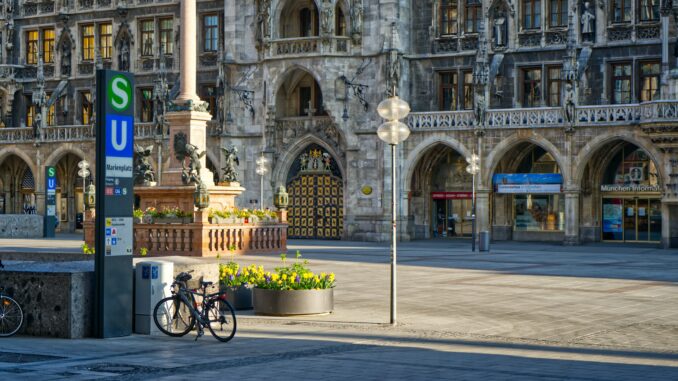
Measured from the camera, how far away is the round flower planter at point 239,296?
23.0m

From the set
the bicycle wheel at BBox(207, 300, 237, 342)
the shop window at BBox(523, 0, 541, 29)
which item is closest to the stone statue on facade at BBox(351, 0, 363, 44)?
the shop window at BBox(523, 0, 541, 29)

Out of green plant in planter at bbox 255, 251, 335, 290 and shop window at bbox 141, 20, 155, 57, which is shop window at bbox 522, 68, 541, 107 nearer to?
shop window at bbox 141, 20, 155, 57

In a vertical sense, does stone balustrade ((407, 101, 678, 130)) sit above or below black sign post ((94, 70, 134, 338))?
above

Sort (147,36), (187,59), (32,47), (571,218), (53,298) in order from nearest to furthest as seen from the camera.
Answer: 1. (53,298)
2. (187,59)
3. (571,218)
4. (147,36)
5. (32,47)

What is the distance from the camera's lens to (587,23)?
55.5 metres

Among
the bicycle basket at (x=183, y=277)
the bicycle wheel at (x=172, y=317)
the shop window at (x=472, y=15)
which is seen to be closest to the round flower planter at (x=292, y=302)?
the bicycle wheel at (x=172, y=317)

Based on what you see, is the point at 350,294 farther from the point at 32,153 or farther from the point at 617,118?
the point at 32,153

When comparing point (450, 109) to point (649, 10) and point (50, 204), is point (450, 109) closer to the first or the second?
point (649, 10)

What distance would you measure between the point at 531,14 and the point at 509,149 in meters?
6.55

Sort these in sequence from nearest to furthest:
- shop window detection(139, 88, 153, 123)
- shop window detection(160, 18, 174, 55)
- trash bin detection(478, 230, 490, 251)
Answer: trash bin detection(478, 230, 490, 251) → shop window detection(160, 18, 174, 55) → shop window detection(139, 88, 153, 123)

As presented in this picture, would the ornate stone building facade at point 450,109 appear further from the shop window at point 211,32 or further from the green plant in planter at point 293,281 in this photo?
the green plant in planter at point 293,281

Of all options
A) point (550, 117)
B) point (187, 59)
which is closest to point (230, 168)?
point (187, 59)

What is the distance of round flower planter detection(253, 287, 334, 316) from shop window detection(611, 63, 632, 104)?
119 feet

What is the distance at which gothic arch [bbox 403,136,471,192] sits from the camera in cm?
5762
